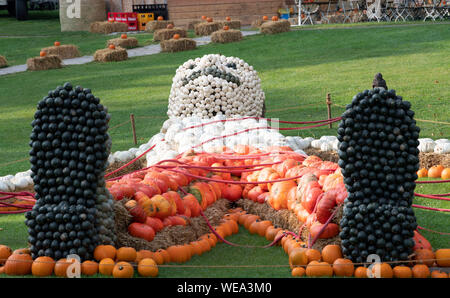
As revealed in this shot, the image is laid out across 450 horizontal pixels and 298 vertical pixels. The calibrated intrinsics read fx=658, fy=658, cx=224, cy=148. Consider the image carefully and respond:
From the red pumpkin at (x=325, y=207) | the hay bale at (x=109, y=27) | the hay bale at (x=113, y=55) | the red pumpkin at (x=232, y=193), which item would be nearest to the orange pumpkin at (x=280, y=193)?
the red pumpkin at (x=232, y=193)

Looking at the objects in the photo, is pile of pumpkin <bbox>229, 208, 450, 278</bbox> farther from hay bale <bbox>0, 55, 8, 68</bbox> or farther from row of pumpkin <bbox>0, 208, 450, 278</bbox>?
hay bale <bbox>0, 55, 8, 68</bbox>

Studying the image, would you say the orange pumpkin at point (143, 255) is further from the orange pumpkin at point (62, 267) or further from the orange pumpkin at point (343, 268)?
the orange pumpkin at point (343, 268)

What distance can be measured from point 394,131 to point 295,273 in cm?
138

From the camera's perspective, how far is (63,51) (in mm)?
22203

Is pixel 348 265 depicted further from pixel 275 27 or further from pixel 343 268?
pixel 275 27

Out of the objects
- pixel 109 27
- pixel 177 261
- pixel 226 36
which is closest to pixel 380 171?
pixel 177 261

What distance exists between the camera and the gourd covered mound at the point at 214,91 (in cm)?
991

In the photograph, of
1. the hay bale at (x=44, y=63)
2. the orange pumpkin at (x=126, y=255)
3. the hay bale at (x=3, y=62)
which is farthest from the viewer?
the hay bale at (x=3, y=62)

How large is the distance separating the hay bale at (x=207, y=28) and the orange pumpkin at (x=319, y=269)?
19.7m

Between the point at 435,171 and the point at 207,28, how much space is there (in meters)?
16.9

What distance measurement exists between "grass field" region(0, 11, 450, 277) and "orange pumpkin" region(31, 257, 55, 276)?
0.98m
